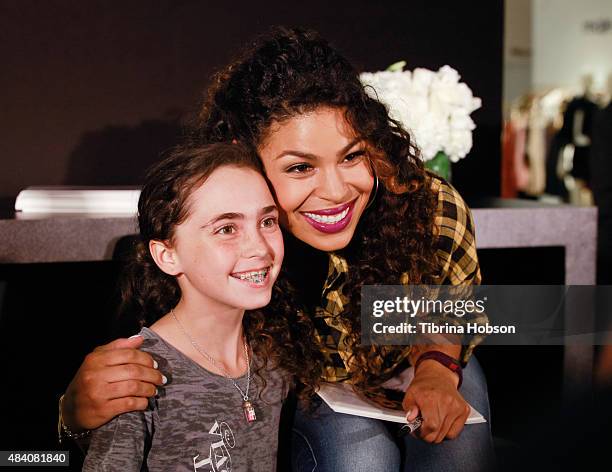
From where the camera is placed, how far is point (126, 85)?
162 cm

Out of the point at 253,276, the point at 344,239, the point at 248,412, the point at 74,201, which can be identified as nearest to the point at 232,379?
the point at 248,412

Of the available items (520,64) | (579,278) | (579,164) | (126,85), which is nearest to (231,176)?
(126,85)

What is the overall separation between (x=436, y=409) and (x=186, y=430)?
37 cm

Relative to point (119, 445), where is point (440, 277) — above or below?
above

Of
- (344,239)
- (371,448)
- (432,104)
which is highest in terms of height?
(432,104)

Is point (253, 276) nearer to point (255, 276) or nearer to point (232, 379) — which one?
point (255, 276)

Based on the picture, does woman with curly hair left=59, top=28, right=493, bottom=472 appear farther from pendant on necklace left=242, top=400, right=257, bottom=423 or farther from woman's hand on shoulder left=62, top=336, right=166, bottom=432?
pendant on necklace left=242, top=400, right=257, bottom=423

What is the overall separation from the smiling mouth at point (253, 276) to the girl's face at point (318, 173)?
0.48 feet

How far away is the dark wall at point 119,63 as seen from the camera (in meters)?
1.54

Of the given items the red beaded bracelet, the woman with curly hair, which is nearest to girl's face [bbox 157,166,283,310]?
the woman with curly hair

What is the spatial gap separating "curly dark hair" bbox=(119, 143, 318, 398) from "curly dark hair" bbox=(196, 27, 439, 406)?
1.4 inches

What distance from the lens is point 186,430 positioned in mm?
981

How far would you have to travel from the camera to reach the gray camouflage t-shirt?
924 millimetres

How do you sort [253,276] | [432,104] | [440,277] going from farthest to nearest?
[432,104], [440,277], [253,276]
